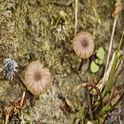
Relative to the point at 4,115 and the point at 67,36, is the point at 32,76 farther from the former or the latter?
the point at 67,36

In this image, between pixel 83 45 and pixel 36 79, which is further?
pixel 83 45

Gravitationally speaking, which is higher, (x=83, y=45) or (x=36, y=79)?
(x=83, y=45)

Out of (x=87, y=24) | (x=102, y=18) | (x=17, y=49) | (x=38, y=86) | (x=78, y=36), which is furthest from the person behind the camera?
(x=102, y=18)

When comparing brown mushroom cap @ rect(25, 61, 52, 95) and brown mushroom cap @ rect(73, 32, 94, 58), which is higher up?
brown mushroom cap @ rect(73, 32, 94, 58)

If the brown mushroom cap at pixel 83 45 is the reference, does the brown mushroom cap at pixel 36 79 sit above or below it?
below

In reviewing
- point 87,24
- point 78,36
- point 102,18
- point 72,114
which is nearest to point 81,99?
point 72,114
